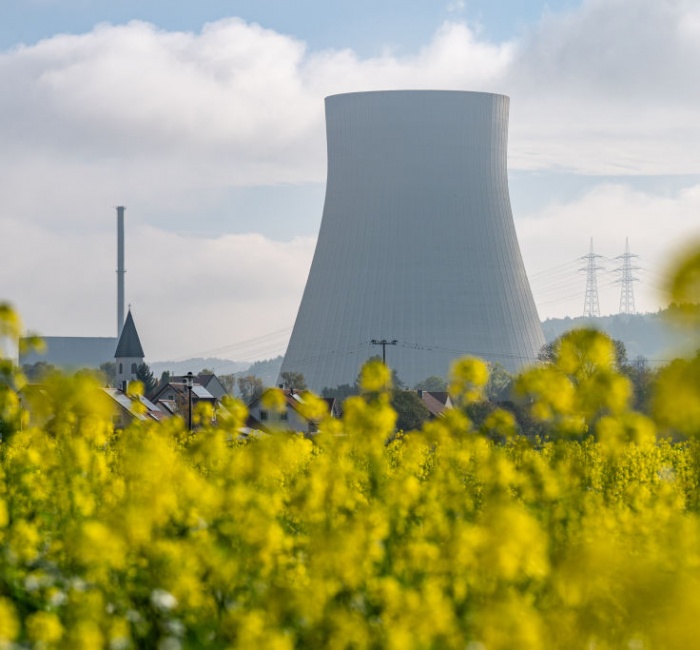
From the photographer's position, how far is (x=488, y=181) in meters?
30.3

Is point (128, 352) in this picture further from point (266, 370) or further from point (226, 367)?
point (226, 367)

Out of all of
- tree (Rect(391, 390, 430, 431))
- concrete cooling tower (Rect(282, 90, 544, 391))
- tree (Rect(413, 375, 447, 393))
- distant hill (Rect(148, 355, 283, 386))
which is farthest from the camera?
distant hill (Rect(148, 355, 283, 386))

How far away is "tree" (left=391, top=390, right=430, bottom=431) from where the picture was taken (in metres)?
25.6

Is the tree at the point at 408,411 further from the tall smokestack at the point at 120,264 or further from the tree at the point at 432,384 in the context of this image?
the tall smokestack at the point at 120,264

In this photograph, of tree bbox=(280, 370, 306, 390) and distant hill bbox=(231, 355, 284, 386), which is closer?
tree bbox=(280, 370, 306, 390)

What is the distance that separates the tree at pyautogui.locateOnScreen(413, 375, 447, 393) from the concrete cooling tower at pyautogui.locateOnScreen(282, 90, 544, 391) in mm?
4810

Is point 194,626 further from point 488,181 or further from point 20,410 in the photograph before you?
point 488,181

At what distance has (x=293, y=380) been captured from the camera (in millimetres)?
36438

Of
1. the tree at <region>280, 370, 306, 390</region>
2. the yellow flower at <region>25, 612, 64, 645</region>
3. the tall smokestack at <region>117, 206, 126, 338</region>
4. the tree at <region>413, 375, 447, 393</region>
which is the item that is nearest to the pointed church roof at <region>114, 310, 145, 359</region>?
the tall smokestack at <region>117, 206, 126, 338</region>

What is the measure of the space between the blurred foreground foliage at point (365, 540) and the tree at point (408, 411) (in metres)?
20.4

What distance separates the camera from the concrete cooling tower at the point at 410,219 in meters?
30.5

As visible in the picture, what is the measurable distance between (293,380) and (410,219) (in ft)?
24.2

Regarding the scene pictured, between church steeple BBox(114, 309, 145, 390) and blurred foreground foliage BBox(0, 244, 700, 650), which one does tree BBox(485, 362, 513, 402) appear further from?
blurred foreground foliage BBox(0, 244, 700, 650)

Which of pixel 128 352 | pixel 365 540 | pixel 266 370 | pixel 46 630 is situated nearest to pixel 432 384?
pixel 128 352
